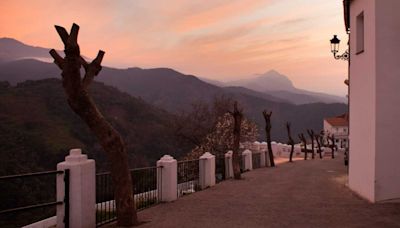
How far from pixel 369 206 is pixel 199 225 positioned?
454 centimetres

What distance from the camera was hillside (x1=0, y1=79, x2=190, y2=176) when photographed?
200 feet

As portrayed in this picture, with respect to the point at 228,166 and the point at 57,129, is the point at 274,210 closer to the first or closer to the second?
the point at 228,166

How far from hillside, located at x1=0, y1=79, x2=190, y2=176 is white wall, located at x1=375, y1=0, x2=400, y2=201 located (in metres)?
44.9

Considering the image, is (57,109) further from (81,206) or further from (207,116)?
(81,206)

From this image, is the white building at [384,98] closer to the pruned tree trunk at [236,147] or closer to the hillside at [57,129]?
the pruned tree trunk at [236,147]

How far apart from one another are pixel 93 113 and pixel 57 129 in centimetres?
7283

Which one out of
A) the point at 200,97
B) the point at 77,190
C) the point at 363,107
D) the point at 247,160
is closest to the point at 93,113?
the point at 77,190

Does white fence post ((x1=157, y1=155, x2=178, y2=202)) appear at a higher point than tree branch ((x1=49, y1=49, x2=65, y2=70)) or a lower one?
lower

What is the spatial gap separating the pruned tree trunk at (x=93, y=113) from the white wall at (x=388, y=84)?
643 cm

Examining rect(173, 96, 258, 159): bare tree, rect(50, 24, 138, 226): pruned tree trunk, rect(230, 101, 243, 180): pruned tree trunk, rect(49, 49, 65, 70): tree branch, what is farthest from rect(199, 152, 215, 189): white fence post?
rect(173, 96, 258, 159): bare tree

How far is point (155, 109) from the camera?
4540 inches

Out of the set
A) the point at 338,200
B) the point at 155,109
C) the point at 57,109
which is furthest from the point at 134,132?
the point at 338,200

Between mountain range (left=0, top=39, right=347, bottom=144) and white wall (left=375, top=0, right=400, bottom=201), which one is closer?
white wall (left=375, top=0, right=400, bottom=201)

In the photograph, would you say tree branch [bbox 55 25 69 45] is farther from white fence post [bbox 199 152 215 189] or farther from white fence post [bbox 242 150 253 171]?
white fence post [bbox 242 150 253 171]
